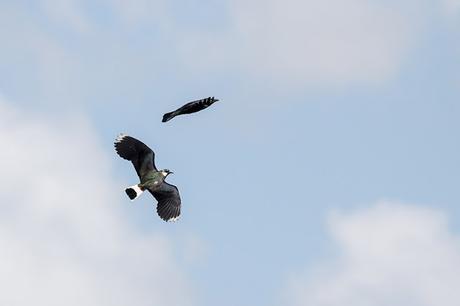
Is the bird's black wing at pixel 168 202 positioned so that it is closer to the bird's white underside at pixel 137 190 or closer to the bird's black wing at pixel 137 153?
the bird's black wing at pixel 137 153

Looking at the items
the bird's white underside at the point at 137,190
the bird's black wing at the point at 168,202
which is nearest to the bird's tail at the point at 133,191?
the bird's white underside at the point at 137,190

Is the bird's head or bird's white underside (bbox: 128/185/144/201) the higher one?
the bird's head

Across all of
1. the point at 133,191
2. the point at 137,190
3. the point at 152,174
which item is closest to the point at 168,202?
the point at 152,174

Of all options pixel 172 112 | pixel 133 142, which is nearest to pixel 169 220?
pixel 133 142

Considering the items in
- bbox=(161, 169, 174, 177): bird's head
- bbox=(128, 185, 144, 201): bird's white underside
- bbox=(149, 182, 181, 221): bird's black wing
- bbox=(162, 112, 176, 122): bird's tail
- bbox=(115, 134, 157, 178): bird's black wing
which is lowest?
bbox=(162, 112, 176, 122): bird's tail

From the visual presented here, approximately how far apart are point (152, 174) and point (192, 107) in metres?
10.5

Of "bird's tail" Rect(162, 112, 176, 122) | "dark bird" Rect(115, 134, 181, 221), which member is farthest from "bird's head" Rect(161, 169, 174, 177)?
"bird's tail" Rect(162, 112, 176, 122)

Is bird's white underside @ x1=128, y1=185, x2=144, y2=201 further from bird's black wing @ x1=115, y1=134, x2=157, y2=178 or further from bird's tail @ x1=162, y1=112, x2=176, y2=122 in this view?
bird's tail @ x1=162, y1=112, x2=176, y2=122

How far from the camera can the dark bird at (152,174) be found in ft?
174

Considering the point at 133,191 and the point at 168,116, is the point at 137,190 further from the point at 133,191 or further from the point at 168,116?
the point at 168,116

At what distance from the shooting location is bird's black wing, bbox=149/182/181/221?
5341 cm

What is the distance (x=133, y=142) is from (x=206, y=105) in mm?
12047

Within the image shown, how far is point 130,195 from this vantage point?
50656 mm

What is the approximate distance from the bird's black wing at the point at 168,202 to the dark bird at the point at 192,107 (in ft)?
32.6
